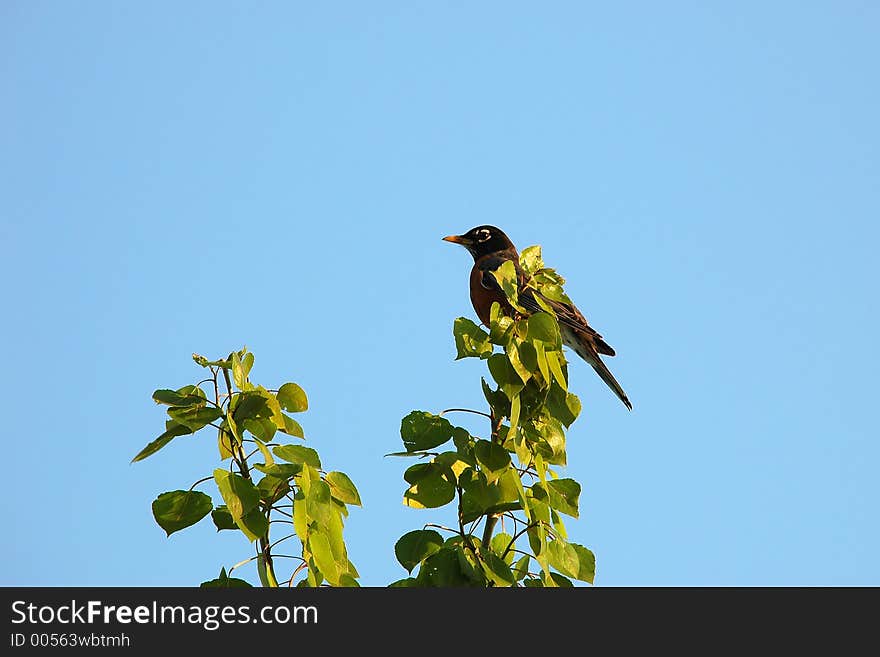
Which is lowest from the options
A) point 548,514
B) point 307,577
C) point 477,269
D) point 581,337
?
point 307,577

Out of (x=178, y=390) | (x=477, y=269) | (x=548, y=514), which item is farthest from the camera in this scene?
(x=477, y=269)

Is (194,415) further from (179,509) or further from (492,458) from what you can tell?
(492,458)

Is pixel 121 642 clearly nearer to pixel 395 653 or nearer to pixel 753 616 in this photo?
pixel 395 653

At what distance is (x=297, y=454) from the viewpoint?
3.77 metres

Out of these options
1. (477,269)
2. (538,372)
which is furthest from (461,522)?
(477,269)

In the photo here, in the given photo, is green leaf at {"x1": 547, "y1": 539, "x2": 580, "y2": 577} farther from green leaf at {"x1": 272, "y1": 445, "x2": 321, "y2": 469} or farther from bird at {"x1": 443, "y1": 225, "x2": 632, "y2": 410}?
bird at {"x1": 443, "y1": 225, "x2": 632, "y2": 410}

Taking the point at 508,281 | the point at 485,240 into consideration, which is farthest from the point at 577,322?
the point at 508,281

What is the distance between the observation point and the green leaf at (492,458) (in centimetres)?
393

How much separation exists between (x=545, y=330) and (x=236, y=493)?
122 centimetres

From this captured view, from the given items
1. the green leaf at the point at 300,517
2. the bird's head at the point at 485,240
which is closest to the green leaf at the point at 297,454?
the green leaf at the point at 300,517

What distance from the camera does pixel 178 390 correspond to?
3.70m

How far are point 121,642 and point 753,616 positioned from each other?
1687mm

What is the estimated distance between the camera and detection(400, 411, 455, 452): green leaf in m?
4.07

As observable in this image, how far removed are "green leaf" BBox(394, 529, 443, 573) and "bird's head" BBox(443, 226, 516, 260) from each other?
4.94 meters
